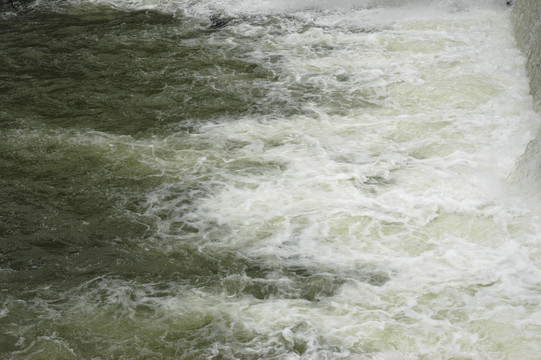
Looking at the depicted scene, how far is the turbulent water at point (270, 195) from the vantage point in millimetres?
4551

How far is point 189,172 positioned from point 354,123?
2.03 meters

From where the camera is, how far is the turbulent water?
14.9ft

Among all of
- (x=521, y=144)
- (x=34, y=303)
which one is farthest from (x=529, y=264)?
(x=34, y=303)

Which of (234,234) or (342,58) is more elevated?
(342,58)

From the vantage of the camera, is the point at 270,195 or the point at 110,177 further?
the point at 110,177

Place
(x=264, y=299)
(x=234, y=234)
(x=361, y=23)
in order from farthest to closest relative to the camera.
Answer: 1. (x=361, y=23)
2. (x=234, y=234)
3. (x=264, y=299)

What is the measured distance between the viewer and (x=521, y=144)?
261 inches

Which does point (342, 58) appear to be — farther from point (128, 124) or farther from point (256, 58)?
point (128, 124)

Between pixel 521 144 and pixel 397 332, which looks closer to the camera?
pixel 397 332

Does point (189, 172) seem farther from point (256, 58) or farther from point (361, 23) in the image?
point (361, 23)

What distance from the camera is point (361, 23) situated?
10680 millimetres

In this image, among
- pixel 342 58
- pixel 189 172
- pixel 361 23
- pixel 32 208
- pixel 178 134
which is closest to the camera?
pixel 32 208

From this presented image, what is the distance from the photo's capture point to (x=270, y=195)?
Result: 241 inches

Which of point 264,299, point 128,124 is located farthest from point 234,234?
point 128,124
